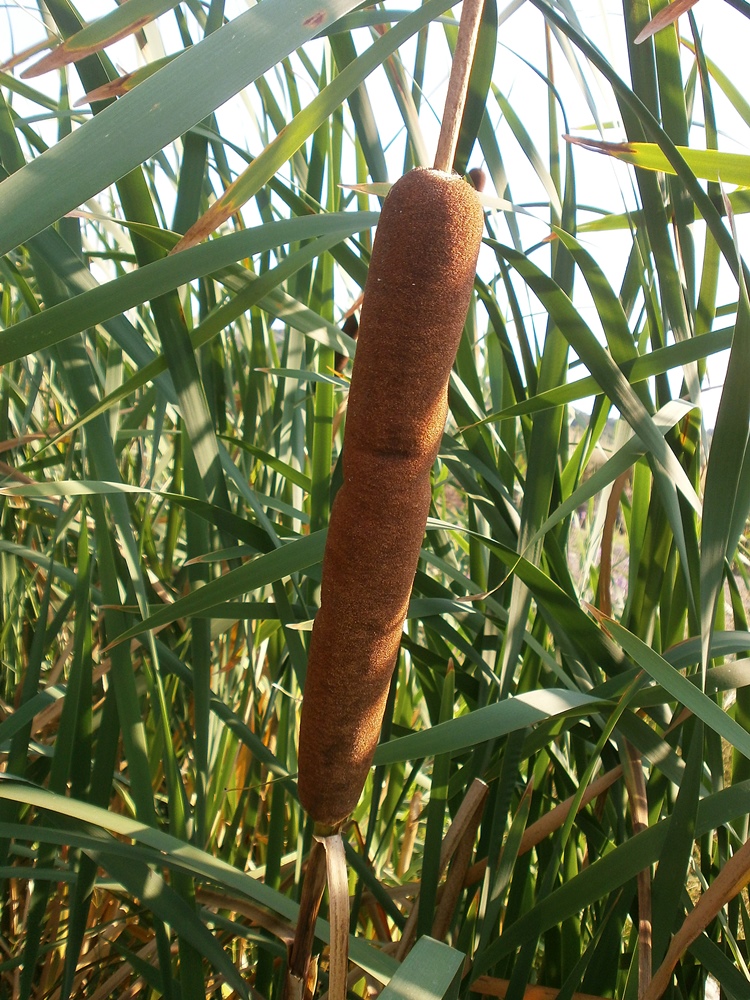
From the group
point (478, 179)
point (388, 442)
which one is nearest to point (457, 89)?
point (388, 442)

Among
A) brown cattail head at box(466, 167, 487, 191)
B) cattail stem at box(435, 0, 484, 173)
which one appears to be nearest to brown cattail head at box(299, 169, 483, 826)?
cattail stem at box(435, 0, 484, 173)

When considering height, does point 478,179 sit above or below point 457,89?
above

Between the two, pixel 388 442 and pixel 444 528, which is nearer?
pixel 388 442

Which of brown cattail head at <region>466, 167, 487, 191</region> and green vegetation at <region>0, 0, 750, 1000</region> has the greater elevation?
brown cattail head at <region>466, 167, 487, 191</region>

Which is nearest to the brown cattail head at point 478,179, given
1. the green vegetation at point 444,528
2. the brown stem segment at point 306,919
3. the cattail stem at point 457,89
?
the green vegetation at point 444,528

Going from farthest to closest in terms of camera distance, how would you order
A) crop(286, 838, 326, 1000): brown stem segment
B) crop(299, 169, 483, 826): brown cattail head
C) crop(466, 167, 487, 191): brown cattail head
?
crop(466, 167, 487, 191): brown cattail head → crop(286, 838, 326, 1000): brown stem segment → crop(299, 169, 483, 826): brown cattail head

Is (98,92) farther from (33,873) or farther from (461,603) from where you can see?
(33,873)

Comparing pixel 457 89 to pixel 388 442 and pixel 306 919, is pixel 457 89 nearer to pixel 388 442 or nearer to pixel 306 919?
pixel 388 442

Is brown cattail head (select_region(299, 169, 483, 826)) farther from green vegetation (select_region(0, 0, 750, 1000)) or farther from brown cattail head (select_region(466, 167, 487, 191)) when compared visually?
brown cattail head (select_region(466, 167, 487, 191))
